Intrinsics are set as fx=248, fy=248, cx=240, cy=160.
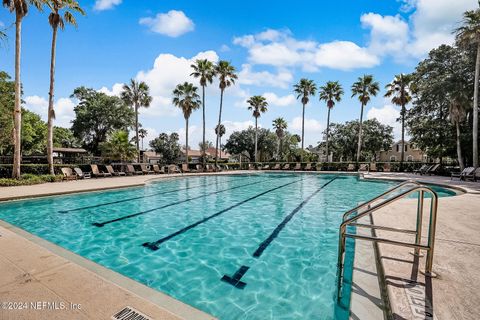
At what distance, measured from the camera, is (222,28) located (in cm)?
1427

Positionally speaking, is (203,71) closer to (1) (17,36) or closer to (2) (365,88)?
(1) (17,36)

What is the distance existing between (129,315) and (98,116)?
40.0m

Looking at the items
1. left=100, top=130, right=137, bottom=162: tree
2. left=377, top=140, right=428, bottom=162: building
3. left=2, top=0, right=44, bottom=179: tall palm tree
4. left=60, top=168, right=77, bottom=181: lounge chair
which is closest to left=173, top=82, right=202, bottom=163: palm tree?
left=100, top=130, right=137, bottom=162: tree

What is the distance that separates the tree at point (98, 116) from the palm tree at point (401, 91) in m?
36.9

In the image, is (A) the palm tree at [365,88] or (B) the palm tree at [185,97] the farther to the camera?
(A) the palm tree at [365,88]

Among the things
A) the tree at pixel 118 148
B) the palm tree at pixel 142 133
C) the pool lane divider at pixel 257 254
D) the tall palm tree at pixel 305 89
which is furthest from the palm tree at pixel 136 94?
the palm tree at pixel 142 133

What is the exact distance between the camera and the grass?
12.9 m

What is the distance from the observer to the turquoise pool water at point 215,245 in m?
3.57

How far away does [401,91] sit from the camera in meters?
31.2

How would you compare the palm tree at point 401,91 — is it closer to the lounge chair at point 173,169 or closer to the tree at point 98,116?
the lounge chair at point 173,169

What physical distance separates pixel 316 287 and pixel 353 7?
41.9ft

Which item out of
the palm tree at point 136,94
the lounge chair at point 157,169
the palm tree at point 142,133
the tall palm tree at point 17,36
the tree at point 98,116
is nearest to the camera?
the tall palm tree at point 17,36

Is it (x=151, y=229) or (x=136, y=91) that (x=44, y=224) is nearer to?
(x=151, y=229)

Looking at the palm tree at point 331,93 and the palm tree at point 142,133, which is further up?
the palm tree at point 331,93
